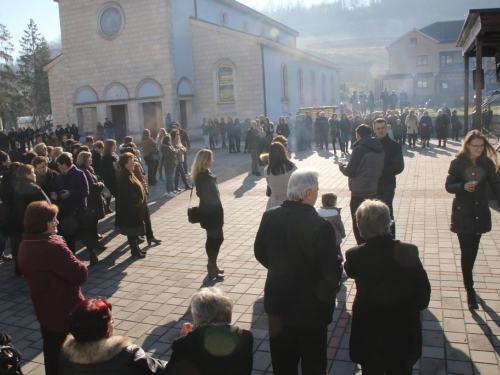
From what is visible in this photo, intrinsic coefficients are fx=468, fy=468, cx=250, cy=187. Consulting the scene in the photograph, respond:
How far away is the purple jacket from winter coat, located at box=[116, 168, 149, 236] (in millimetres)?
574

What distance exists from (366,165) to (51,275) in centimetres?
415

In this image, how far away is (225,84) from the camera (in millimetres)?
30688

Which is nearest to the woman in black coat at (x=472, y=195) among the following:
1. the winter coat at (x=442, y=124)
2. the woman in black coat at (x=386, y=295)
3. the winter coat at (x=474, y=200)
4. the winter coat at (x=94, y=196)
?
the winter coat at (x=474, y=200)

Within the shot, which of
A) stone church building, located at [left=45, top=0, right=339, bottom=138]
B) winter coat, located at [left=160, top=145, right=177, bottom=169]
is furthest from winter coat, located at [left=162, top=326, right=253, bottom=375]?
stone church building, located at [left=45, top=0, right=339, bottom=138]

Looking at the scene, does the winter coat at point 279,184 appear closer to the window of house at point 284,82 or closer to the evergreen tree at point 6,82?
the window of house at point 284,82

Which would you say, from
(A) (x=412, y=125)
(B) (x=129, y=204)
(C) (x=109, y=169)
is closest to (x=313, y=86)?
(A) (x=412, y=125)

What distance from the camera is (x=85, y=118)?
105ft

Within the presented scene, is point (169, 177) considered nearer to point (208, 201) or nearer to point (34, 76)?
point (208, 201)

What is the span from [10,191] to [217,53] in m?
24.8

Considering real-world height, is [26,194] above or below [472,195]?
above

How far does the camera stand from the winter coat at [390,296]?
3.15 meters

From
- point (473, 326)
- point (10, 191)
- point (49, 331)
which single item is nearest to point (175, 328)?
point (49, 331)

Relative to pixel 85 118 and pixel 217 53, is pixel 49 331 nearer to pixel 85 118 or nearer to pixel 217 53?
pixel 217 53

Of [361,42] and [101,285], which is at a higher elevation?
[361,42]
